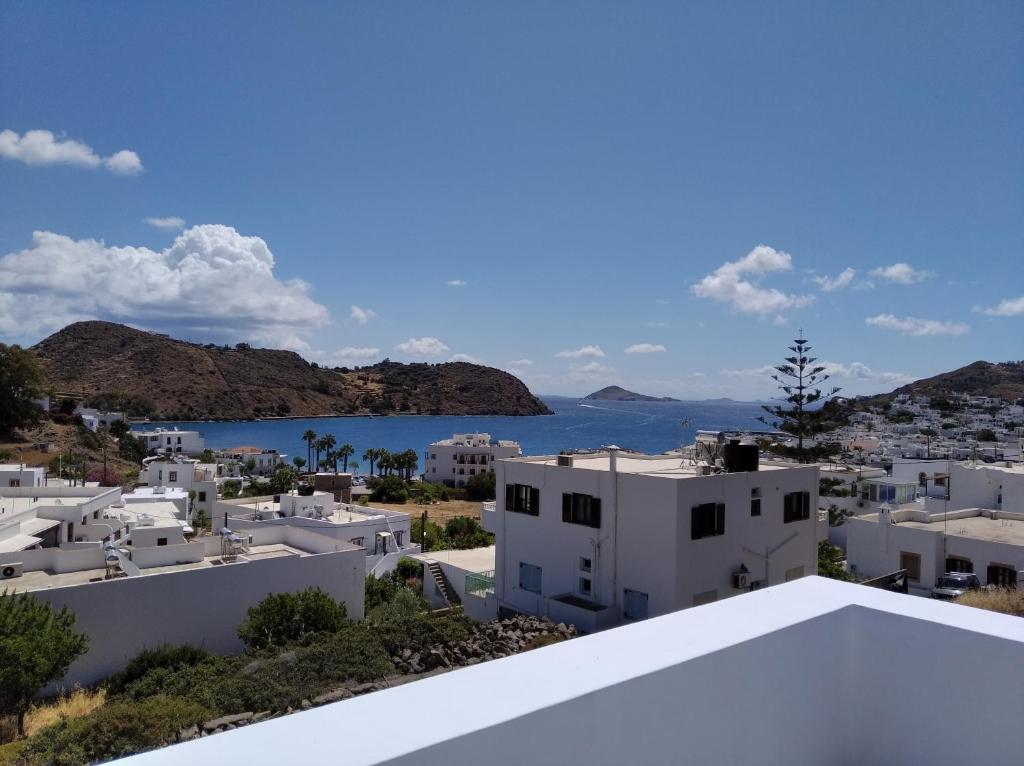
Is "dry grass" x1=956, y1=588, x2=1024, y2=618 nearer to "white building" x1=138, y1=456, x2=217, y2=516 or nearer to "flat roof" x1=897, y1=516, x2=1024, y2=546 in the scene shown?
"flat roof" x1=897, y1=516, x2=1024, y2=546

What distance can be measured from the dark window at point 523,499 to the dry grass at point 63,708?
25.9ft

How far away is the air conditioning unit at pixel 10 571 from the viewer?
564 inches

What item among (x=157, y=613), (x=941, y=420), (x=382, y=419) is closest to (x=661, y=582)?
(x=157, y=613)

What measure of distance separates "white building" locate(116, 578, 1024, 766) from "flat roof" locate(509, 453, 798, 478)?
990 centimetres

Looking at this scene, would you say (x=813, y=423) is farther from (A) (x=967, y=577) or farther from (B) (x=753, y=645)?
(B) (x=753, y=645)

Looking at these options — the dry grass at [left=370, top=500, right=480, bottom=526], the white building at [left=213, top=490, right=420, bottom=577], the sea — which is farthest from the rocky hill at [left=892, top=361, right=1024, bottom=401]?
the white building at [left=213, top=490, right=420, bottom=577]

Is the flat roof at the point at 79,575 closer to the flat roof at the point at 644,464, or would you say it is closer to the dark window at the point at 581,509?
the dark window at the point at 581,509

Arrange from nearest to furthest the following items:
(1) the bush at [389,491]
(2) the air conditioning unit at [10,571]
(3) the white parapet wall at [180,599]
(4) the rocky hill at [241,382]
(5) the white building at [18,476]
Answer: (3) the white parapet wall at [180,599], (2) the air conditioning unit at [10,571], (5) the white building at [18,476], (1) the bush at [389,491], (4) the rocky hill at [241,382]

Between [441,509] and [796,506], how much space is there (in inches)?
1188

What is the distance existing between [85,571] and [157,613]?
9.65ft

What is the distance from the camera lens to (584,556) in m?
12.7

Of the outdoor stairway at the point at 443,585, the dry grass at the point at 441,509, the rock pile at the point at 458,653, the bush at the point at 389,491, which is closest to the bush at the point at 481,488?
the dry grass at the point at 441,509

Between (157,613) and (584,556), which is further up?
(584,556)

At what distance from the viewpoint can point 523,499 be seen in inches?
547
